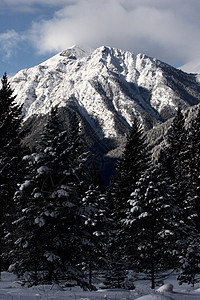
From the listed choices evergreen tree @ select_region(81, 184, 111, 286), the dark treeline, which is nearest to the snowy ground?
the dark treeline

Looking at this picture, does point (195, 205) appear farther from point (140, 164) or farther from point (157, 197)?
point (157, 197)

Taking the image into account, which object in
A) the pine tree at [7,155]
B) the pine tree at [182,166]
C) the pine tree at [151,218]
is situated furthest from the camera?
the pine tree at [182,166]

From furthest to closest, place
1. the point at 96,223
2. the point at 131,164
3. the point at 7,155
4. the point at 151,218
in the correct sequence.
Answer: the point at 131,164
the point at 96,223
the point at 7,155
the point at 151,218

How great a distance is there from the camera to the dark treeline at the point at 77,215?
39.3ft

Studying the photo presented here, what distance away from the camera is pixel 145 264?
1803 cm

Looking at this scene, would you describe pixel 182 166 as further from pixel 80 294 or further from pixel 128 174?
pixel 80 294

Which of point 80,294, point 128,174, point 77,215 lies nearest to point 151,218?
point 77,215

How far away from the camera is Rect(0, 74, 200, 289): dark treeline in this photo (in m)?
12.0

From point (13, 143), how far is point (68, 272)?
1330 centimetres

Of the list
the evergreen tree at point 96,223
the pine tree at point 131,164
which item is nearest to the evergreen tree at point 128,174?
the pine tree at point 131,164

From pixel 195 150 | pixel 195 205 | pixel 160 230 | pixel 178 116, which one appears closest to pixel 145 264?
pixel 160 230

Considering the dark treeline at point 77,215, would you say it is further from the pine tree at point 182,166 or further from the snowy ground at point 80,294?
the snowy ground at point 80,294

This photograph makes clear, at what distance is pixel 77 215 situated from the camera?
1251 centimetres

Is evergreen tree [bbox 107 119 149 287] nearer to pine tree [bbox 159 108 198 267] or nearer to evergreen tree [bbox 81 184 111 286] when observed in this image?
evergreen tree [bbox 81 184 111 286]
